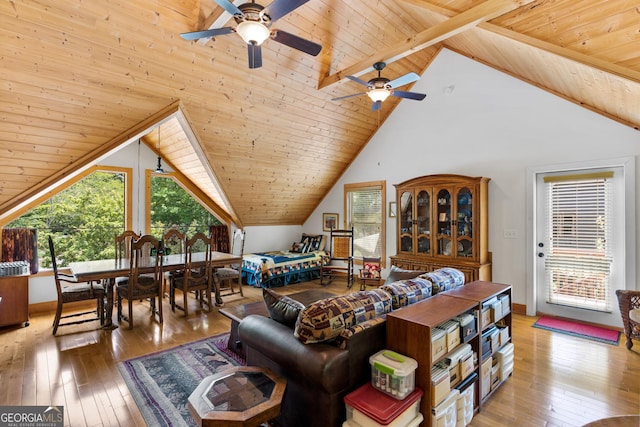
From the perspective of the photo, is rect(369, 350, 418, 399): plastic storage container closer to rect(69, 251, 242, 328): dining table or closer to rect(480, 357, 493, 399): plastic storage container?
rect(480, 357, 493, 399): plastic storage container

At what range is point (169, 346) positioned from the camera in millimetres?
3264

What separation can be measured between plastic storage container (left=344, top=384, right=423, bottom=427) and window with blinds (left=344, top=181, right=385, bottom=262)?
4351mm

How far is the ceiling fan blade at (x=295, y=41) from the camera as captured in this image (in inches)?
93.2

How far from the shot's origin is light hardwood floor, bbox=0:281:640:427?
217 centimetres

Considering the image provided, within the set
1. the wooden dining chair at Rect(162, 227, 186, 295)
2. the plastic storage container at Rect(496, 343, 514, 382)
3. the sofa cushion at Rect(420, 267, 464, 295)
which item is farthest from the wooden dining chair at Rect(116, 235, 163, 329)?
the plastic storage container at Rect(496, 343, 514, 382)

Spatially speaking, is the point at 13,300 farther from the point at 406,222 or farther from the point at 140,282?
the point at 406,222

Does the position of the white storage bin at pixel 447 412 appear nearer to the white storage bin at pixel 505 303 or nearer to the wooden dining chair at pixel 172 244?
the white storage bin at pixel 505 303

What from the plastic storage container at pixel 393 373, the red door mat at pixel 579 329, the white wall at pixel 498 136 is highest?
the white wall at pixel 498 136

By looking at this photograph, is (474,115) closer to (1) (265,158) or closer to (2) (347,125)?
(2) (347,125)

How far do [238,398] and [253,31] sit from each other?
7.71 feet

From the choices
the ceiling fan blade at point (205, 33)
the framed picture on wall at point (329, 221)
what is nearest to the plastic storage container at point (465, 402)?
the ceiling fan blade at point (205, 33)

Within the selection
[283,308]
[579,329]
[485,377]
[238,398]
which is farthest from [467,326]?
[579,329]

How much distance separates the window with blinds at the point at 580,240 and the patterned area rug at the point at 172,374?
4.17 m

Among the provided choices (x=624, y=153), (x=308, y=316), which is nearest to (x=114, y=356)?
(x=308, y=316)
